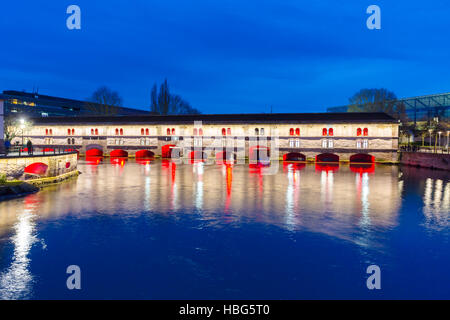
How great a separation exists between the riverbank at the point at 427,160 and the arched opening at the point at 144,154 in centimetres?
4395

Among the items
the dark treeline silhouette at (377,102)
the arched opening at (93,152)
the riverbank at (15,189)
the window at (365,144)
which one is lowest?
the riverbank at (15,189)

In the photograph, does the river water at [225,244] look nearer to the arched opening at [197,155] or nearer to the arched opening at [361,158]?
the arched opening at [361,158]

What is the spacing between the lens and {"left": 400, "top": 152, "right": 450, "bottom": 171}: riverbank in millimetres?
43191

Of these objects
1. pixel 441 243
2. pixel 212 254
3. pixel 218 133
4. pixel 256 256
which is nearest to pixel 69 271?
pixel 212 254

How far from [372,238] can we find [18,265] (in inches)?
520

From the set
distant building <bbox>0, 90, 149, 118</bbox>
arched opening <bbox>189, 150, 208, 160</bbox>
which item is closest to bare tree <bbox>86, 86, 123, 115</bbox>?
distant building <bbox>0, 90, 149, 118</bbox>

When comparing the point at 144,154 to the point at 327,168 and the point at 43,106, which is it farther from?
the point at 43,106

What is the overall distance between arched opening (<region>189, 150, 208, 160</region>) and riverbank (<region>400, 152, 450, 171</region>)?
107ft

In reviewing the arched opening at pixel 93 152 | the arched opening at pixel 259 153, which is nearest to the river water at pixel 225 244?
the arched opening at pixel 259 153

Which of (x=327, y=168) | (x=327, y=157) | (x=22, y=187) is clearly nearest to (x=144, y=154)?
(x=327, y=157)

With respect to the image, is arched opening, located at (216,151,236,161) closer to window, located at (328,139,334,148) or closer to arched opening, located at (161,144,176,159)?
arched opening, located at (161,144,176,159)

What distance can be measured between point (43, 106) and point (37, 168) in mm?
86972

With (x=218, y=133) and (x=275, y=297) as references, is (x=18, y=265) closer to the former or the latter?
(x=275, y=297)

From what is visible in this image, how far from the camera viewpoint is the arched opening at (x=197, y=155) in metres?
61.8
